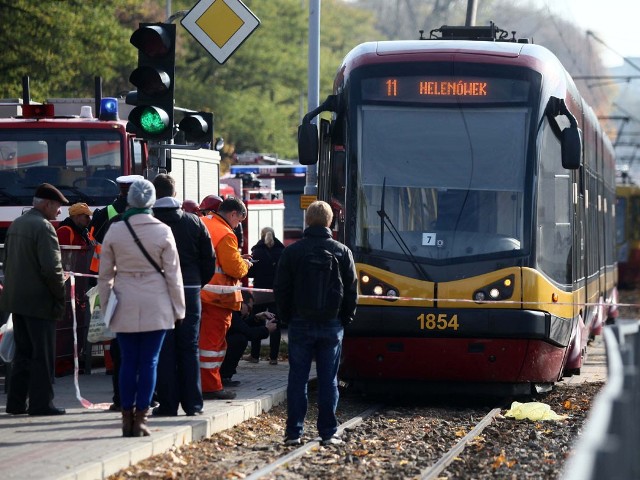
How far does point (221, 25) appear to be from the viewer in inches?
554

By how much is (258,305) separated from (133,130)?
7514 mm

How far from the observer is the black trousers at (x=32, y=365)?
1122 cm

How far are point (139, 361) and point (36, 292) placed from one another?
128cm

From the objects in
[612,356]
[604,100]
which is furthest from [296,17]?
[604,100]

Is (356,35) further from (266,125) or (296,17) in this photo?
(266,125)

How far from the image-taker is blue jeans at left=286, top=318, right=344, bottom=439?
1080 cm

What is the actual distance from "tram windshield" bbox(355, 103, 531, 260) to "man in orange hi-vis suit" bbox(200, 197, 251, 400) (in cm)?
172

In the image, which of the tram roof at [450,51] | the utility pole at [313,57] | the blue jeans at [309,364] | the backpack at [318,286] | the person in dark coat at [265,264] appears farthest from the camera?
the utility pole at [313,57]

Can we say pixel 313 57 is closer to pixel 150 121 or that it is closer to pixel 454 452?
pixel 150 121

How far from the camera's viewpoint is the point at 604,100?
422 ft

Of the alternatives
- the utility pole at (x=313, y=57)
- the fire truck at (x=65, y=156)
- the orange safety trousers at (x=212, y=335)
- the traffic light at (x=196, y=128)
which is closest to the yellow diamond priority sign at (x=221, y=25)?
the traffic light at (x=196, y=128)

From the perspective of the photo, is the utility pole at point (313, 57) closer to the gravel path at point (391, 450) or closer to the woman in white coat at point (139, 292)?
the gravel path at point (391, 450)

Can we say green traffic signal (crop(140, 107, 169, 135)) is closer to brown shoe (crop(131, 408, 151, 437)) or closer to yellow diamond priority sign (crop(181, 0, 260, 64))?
yellow diamond priority sign (crop(181, 0, 260, 64))

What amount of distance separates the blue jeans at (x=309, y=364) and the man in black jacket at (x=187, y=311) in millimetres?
964
